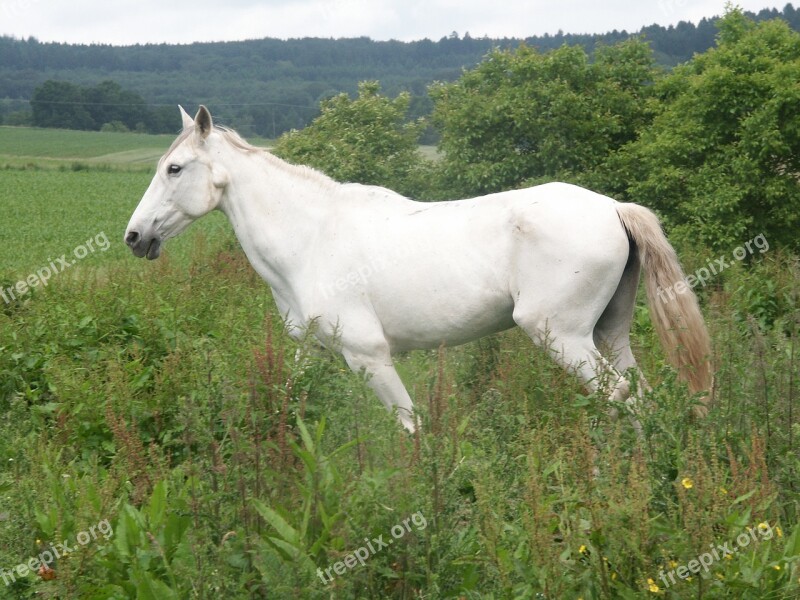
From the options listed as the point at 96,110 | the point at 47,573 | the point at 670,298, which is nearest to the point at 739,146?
the point at 670,298

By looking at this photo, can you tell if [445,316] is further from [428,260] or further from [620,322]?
[620,322]

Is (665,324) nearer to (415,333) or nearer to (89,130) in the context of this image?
(415,333)

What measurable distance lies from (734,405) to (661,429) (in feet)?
3.04

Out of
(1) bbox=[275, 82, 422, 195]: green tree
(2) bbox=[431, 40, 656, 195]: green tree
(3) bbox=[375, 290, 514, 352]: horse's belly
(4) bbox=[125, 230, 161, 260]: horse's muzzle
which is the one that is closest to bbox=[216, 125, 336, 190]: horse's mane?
(4) bbox=[125, 230, 161, 260]: horse's muzzle

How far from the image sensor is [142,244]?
6.19 m

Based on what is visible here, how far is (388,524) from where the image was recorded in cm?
364

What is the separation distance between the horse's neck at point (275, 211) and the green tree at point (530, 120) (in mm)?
8809

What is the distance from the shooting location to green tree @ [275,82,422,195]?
16078mm

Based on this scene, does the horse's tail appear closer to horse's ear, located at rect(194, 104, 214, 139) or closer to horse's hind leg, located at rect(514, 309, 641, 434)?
horse's hind leg, located at rect(514, 309, 641, 434)

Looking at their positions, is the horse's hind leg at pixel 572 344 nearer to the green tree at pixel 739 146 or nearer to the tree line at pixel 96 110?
the green tree at pixel 739 146

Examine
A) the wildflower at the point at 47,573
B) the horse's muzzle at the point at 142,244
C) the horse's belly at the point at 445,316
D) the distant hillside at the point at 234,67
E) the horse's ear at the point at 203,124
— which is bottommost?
the wildflower at the point at 47,573

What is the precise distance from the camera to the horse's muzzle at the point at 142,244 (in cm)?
616

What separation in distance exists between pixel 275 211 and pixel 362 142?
10561 millimetres

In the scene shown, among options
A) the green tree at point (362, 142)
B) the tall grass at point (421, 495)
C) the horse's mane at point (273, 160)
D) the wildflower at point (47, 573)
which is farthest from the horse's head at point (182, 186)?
the green tree at point (362, 142)
